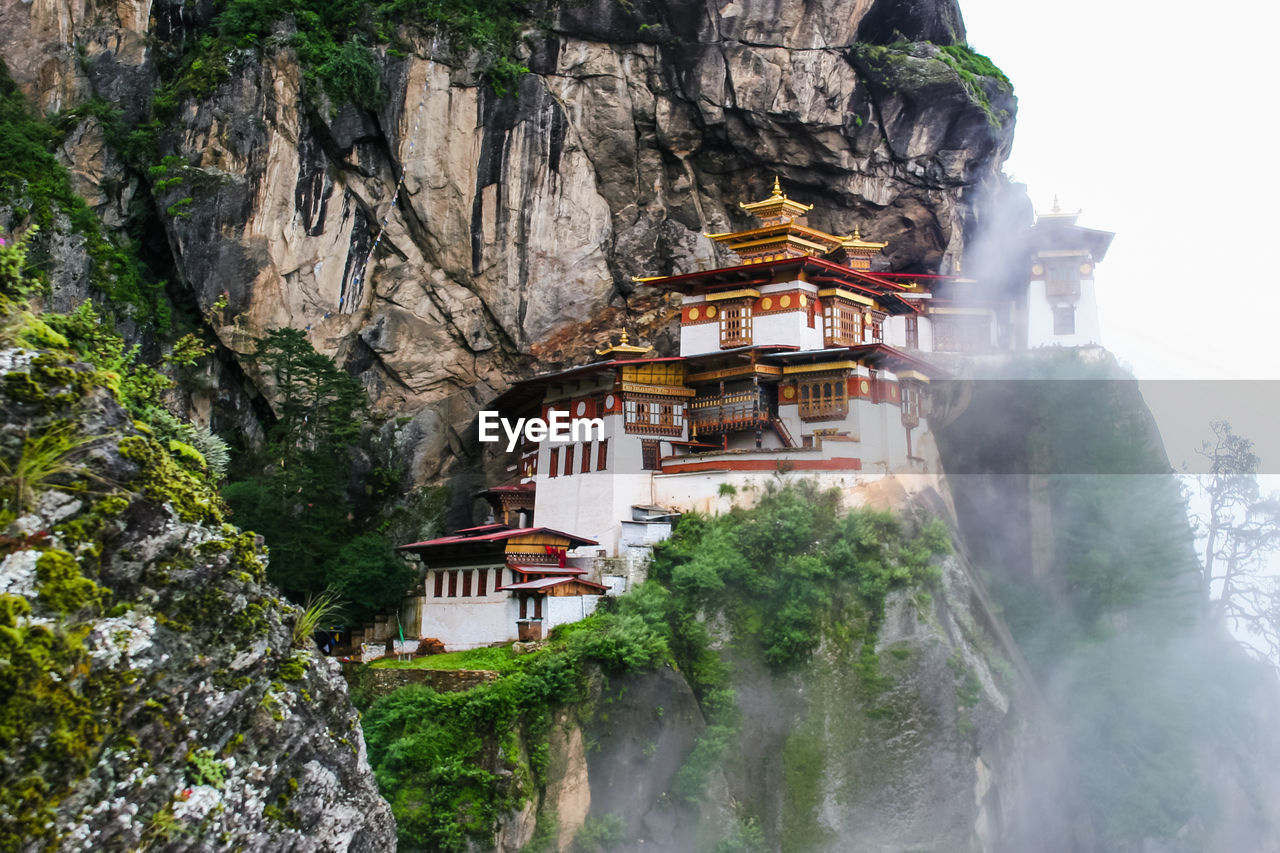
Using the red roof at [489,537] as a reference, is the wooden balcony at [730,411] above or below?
above

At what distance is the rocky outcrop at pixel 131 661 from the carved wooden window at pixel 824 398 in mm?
24492

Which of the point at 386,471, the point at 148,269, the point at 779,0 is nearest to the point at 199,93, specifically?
the point at 148,269

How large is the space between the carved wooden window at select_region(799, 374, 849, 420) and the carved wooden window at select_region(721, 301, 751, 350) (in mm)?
2794

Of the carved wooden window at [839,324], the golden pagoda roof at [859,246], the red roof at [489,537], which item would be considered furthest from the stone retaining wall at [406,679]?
the golden pagoda roof at [859,246]

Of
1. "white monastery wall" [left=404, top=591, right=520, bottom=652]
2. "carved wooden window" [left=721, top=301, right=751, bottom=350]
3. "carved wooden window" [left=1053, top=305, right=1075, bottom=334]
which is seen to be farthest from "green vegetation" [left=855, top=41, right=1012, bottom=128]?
"white monastery wall" [left=404, top=591, right=520, bottom=652]

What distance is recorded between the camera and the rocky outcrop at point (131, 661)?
1016cm

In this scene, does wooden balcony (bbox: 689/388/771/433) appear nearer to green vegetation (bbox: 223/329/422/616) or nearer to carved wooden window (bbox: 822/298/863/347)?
carved wooden window (bbox: 822/298/863/347)

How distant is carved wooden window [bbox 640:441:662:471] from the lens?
1421 inches

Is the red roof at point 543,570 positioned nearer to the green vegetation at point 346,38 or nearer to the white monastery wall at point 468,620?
the white monastery wall at point 468,620

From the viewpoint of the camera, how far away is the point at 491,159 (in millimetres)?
42656

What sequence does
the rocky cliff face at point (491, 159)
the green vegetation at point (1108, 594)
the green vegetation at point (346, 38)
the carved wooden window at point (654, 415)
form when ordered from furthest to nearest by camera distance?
the green vegetation at point (346, 38), the rocky cliff face at point (491, 159), the carved wooden window at point (654, 415), the green vegetation at point (1108, 594)

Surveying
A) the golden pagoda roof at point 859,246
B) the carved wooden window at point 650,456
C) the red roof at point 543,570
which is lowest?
the red roof at point 543,570

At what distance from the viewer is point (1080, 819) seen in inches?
1304

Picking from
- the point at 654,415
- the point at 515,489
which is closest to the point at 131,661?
Result: the point at 515,489
